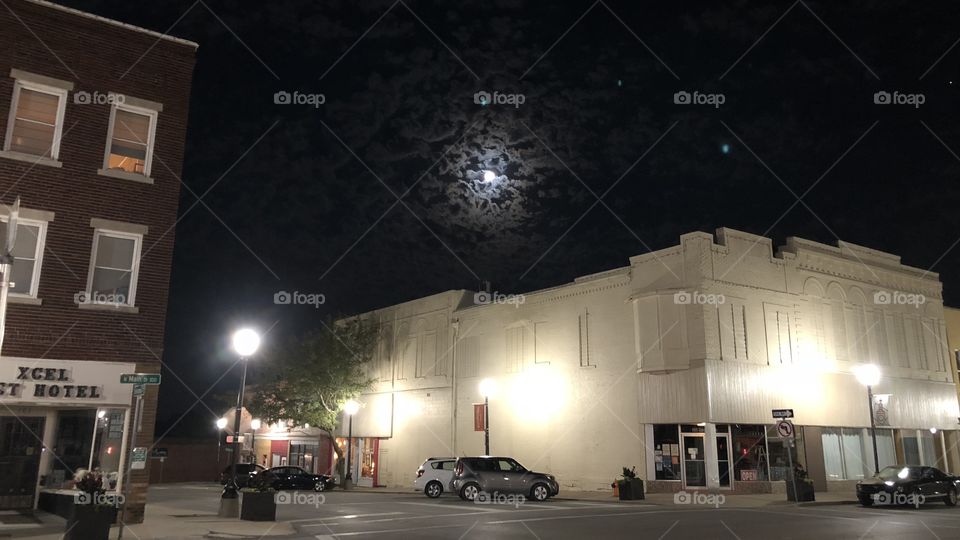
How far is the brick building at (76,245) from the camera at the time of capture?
16812 millimetres

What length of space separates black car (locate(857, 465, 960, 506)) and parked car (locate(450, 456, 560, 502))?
35.5ft

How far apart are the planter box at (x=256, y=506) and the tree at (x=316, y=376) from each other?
23.8 meters

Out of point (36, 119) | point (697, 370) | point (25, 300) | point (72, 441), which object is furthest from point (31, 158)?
point (697, 370)

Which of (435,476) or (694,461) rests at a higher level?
(694,461)

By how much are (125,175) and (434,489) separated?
59.8ft

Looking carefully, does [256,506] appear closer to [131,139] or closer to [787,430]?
[131,139]

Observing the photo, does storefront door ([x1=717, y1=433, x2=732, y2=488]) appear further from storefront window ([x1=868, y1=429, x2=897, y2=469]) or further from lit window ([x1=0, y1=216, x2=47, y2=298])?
lit window ([x1=0, y1=216, x2=47, y2=298])

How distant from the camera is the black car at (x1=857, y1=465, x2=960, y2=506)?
23984 mm

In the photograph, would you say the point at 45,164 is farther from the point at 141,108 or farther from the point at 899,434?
the point at 899,434

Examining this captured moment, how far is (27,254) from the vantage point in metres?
16.9

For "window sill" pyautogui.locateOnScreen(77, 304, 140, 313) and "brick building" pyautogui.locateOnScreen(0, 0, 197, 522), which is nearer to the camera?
"brick building" pyautogui.locateOnScreen(0, 0, 197, 522)

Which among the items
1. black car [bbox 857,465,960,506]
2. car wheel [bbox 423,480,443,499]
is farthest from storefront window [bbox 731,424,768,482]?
car wheel [bbox 423,480,443,499]

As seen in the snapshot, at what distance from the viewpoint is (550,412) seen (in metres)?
35.1

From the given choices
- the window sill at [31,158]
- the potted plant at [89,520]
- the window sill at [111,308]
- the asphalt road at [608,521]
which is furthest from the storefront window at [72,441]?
the window sill at [31,158]
